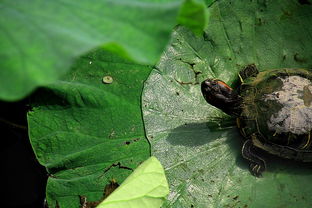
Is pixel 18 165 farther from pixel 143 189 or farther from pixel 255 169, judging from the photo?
pixel 255 169

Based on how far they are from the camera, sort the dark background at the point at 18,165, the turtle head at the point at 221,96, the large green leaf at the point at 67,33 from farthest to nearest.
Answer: the dark background at the point at 18,165 → the turtle head at the point at 221,96 → the large green leaf at the point at 67,33

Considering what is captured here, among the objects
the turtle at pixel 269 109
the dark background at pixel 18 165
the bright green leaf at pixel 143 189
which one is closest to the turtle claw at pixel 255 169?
the turtle at pixel 269 109

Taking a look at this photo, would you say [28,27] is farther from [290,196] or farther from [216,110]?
[290,196]

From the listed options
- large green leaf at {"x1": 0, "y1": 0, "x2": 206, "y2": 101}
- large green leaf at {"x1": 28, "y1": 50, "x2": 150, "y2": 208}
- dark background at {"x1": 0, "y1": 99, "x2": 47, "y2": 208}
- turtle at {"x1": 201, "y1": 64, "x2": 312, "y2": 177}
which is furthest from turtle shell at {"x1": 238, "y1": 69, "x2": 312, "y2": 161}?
dark background at {"x1": 0, "y1": 99, "x2": 47, "y2": 208}

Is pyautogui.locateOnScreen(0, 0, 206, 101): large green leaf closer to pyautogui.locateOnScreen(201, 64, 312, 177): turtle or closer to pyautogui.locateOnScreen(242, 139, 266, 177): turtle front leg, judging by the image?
pyautogui.locateOnScreen(201, 64, 312, 177): turtle

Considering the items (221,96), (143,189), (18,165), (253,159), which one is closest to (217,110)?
(221,96)

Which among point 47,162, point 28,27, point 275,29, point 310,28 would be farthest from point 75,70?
point 310,28

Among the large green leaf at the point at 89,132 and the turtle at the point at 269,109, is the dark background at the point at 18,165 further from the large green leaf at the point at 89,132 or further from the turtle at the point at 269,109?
the turtle at the point at 269,109
